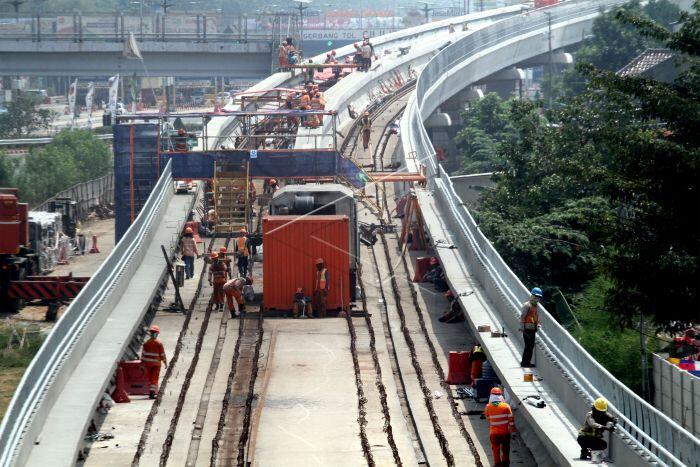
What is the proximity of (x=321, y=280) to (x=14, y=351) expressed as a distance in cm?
720

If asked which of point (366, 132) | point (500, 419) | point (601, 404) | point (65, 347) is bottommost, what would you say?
point (500, 419)

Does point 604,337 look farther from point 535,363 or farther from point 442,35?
point 442,35

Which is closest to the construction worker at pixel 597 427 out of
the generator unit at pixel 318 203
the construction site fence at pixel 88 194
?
the generator unit at pixel 318 203

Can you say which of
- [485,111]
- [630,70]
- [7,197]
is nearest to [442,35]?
[485,111]

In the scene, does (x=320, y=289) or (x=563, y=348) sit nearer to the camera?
(x=563, y=348)

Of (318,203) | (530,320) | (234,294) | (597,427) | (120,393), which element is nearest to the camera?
(597,427)

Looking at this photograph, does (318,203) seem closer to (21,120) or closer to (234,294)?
(234,294)

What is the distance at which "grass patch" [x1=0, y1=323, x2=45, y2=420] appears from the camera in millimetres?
29078

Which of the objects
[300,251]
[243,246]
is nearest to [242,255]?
[243,246]

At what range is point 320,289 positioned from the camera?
2997cm

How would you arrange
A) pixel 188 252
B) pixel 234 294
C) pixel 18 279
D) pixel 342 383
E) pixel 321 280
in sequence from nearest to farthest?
pixel 342 383 < pixel 321 280 < pixel 234 294 < pixel 188 252 < pixel 18 279

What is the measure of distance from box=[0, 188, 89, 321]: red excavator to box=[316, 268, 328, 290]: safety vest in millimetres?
7388

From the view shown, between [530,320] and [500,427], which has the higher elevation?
[530,320]

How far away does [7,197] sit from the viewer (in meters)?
34.9
